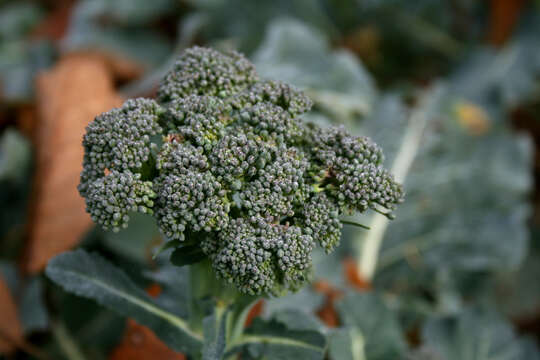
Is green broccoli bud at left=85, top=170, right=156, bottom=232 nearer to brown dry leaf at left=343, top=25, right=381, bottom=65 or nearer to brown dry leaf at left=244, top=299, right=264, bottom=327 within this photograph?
brown dry leaf at left=244, top=299, right=264, bottom=327

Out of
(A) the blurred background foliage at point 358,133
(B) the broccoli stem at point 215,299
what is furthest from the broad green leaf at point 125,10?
(B) the broccoli stem at point 215,299

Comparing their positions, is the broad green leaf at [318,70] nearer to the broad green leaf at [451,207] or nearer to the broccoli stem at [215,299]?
the broad green leaf at [451,207]

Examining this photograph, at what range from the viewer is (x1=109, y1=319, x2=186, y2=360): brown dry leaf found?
1.55m

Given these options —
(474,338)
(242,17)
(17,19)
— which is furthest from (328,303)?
(17,19)

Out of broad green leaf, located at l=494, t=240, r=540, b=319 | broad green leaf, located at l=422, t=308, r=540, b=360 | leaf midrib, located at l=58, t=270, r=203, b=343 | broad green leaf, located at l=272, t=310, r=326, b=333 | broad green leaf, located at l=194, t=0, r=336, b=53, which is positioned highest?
broad green leaf, located at l=194, t=0, r=336, b=53

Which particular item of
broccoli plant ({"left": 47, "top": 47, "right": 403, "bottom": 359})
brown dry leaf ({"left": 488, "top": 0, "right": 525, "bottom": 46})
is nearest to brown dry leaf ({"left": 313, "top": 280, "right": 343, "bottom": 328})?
broccoli plant ({"left": 47, "top": 47, "right": 403, "bottom": 359})

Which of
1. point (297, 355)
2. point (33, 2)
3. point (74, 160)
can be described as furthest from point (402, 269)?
point (33, 2)

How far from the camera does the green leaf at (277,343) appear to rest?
1.20m

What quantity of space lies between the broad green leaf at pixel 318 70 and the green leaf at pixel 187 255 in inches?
54.4

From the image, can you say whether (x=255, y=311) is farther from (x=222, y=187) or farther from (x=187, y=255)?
(x=222, y=187)

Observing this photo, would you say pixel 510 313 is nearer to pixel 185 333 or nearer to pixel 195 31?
pixel 185 333

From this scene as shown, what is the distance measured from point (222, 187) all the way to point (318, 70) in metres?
1.53

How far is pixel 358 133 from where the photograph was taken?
235 centimetres

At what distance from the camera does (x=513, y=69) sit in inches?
102
